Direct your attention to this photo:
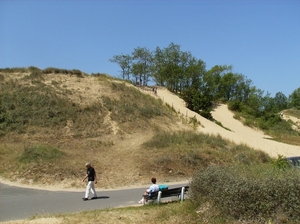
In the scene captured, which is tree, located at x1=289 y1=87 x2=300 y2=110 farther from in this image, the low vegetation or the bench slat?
the bench slat

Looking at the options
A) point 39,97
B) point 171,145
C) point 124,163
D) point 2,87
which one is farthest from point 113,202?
point 2,87

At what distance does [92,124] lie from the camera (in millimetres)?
30172

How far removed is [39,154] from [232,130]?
3250 centimetres

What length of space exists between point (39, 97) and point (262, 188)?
28189 millimetres

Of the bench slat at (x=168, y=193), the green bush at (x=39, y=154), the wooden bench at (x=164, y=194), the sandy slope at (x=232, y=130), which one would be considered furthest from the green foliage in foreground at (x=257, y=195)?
the sandy slope at (x=232, y=130)

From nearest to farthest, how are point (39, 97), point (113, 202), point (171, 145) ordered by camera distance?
1. point (113, 202)
2. point (171, 145)
3. point (39, 97)

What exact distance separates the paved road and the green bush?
297 cm

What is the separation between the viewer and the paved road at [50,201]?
11.1m

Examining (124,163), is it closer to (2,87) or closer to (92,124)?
(92,124)

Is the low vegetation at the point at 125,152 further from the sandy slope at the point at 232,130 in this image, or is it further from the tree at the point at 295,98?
the tree at the point at 295,98

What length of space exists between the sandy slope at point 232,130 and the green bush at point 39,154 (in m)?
19.1

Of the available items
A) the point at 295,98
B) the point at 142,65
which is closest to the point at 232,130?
the point at 142,65

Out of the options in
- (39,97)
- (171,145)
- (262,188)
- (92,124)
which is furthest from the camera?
(39,97)

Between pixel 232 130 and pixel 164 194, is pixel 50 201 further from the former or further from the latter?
pixel 232 130
